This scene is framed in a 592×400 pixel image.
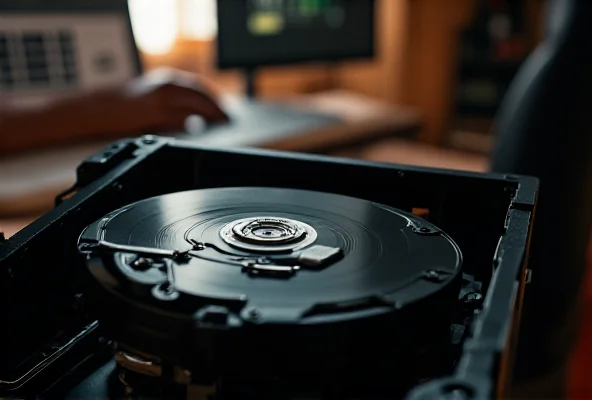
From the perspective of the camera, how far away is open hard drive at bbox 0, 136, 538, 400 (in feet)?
1.34

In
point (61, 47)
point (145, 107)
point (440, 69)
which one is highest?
point (61, 47)

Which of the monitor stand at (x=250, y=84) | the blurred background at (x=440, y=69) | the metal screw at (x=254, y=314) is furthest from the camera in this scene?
the blurred background at (x=440, y=69)

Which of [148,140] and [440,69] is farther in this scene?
[440,69]

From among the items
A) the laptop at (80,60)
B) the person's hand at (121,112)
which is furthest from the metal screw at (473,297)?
the person's hand at (121,112)

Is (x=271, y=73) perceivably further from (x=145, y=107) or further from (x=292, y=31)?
(x=145, y=107)

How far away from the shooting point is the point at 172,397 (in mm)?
470

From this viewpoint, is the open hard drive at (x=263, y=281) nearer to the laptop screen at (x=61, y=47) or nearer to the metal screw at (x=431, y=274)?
the metal screw at (x=431, y=274)

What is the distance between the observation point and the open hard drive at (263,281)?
0.41m

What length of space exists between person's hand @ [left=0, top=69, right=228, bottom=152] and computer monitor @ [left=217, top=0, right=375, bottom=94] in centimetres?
29

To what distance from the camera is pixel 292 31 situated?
6.06ft

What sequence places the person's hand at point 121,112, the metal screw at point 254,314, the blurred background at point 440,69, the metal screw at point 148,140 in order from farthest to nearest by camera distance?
the blurred background at point 440,69 → the person's hand at point 121,112 → the metal screw at point 148,140 → the metal screw at point 254,314

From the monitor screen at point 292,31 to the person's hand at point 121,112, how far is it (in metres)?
0.29

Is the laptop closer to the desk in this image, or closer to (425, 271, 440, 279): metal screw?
the desk

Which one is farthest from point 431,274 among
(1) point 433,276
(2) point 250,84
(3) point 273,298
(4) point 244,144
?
(2) point 250,84
